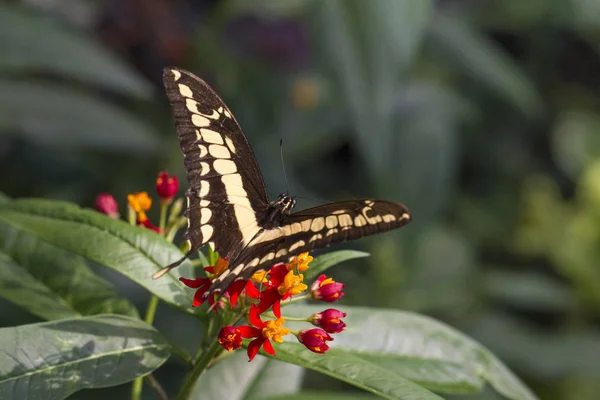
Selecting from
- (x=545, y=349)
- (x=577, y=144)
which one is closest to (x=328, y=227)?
(x=545, y=349)

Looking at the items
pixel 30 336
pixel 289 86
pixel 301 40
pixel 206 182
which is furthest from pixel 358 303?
pixel 30 336

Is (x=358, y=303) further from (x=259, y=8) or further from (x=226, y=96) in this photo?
(x=259, y=8)

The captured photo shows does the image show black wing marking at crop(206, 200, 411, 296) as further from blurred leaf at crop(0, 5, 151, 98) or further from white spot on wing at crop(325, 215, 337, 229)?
blurred leaf at crop(0, 5, 151, 98)

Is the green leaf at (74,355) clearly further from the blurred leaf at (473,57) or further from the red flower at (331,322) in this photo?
the blurred leaf at (473,57)

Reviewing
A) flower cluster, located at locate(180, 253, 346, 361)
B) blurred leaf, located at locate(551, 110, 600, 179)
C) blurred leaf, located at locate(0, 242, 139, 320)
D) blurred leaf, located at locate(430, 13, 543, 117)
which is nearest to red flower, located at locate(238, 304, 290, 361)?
flower cluster, located at locate(180, 253, 346, 361)

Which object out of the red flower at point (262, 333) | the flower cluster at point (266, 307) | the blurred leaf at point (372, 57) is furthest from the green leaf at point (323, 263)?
the blurred leaf at point (372, 57)
